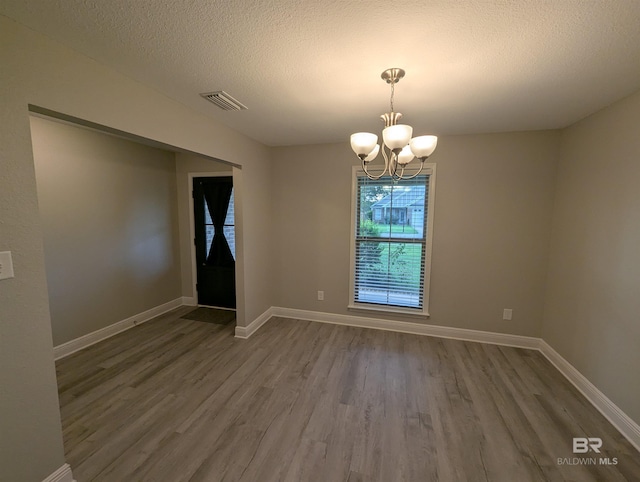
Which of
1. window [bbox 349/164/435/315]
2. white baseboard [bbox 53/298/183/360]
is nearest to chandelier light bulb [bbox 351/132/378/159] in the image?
window [bbox 349/164/435/315]

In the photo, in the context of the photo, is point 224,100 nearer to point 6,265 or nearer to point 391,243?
point 6,265

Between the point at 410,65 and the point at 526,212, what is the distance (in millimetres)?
2362

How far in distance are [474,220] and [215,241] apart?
12.0 feet

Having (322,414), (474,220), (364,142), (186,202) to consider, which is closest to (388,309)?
(474,220)

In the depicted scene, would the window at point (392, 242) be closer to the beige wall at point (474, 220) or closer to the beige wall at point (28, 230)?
the beige wall at point (474, 220)

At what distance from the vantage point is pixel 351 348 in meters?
3.06

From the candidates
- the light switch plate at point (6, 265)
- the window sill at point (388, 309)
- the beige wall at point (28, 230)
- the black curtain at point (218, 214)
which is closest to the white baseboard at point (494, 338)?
the window sill at point (388, 309)

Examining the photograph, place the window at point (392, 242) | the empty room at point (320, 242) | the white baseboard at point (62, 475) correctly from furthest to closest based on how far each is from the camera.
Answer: the window at point (392, 242), the white baseboard at point (62, 475), the empty room at point (320, 242)

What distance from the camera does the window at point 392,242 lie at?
3.30 m

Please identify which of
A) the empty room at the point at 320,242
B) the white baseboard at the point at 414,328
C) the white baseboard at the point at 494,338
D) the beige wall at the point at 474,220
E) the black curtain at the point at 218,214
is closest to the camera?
the empty room at the point at 320,242

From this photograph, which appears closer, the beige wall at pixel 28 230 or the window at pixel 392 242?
the beige wall at pixel 28 230

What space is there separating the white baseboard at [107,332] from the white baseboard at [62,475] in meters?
1.29

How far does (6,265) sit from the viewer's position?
1240 mm

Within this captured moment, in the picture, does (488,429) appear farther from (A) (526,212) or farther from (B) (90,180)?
(B) (90,180)
